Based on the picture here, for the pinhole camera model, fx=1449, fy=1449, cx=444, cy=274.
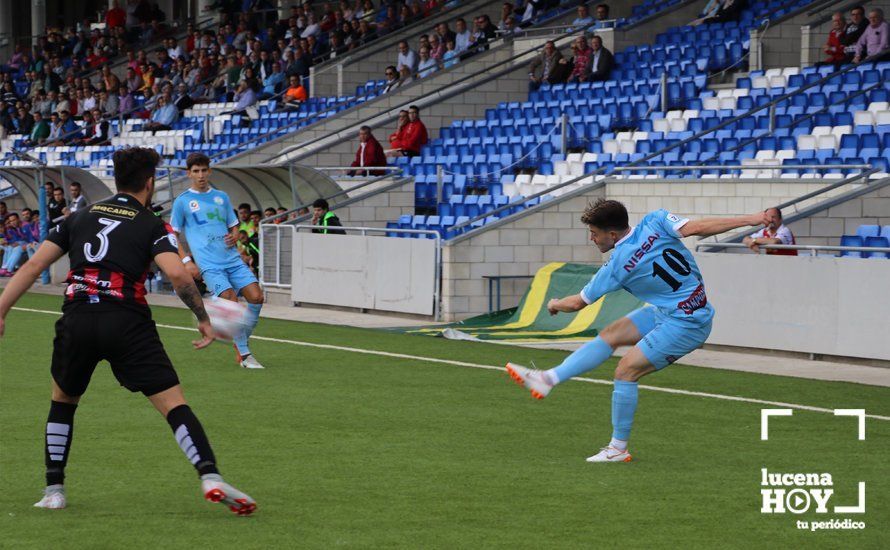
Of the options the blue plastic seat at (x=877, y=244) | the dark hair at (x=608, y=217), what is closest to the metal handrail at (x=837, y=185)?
the blue plastic seat at (x=877, y=244)

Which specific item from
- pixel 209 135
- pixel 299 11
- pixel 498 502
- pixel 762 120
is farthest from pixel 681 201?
pixel 299 11

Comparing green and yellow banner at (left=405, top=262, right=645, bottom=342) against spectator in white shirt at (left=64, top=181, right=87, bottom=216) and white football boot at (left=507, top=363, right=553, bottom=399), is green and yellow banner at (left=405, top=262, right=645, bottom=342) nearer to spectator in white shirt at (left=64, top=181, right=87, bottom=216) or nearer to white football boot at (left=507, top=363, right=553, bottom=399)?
white football boot at (left=507, top=363, right=553, bottom=399)

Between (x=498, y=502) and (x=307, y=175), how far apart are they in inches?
688

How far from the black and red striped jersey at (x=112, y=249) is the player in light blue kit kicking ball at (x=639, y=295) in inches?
105

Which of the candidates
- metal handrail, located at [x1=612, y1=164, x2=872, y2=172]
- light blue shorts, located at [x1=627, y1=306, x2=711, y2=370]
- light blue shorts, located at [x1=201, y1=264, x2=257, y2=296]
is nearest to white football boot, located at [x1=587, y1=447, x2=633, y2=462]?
light blue shorts, located at [x1=627, y1=306, x2=711, y2=370]

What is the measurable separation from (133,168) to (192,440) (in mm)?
1374

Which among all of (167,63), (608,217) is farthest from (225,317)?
(167,63)

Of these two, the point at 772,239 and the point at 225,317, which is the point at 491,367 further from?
the point at 225,317

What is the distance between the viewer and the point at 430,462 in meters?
8.98

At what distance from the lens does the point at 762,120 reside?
880 inches

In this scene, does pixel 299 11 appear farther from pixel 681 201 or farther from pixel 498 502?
pixel 498 502

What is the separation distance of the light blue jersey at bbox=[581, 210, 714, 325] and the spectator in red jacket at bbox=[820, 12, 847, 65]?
15.6 m

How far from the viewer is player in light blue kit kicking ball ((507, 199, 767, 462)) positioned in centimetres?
883

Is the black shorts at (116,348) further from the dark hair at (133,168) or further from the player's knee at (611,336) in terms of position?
the player's knee at (611,336)
